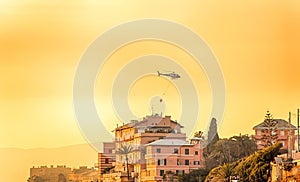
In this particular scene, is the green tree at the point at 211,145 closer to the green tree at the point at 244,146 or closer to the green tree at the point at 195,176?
the green tree at the point at 195,176

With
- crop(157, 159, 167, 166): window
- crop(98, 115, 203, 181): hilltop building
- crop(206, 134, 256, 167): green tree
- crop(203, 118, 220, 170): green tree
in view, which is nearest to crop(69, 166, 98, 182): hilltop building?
crop(98, 115, 203, 181): hilltop building

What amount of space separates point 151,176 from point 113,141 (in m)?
4.70

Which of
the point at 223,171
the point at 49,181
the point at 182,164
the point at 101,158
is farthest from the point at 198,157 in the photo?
the point at 49,181

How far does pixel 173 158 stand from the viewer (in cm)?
3781

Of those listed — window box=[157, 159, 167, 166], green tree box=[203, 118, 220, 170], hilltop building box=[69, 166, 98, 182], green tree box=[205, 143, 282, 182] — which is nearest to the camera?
green tree box=[205, 143, 282, 182]

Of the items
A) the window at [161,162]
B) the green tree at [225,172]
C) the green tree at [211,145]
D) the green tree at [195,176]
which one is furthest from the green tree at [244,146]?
the window at [161,162]

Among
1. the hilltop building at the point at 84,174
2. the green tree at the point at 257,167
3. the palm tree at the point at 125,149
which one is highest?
the palm tree at the point at 125,149

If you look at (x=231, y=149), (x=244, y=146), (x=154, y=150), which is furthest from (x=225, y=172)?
(x=154, y=150)

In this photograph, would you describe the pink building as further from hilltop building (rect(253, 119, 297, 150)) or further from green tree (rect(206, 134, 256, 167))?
hilltop building (rect(253, 119, 297, 150))

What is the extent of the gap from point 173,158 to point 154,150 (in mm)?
1216

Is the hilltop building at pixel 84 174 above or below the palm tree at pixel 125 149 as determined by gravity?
below

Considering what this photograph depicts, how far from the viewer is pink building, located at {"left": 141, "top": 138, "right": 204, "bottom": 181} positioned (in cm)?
3725

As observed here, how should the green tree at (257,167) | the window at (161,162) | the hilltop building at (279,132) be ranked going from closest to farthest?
1. the green tree at (257,167)
2. the hilltop building at (279,132)
3. the window at (161,162)

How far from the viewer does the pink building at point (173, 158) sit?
122 feet
